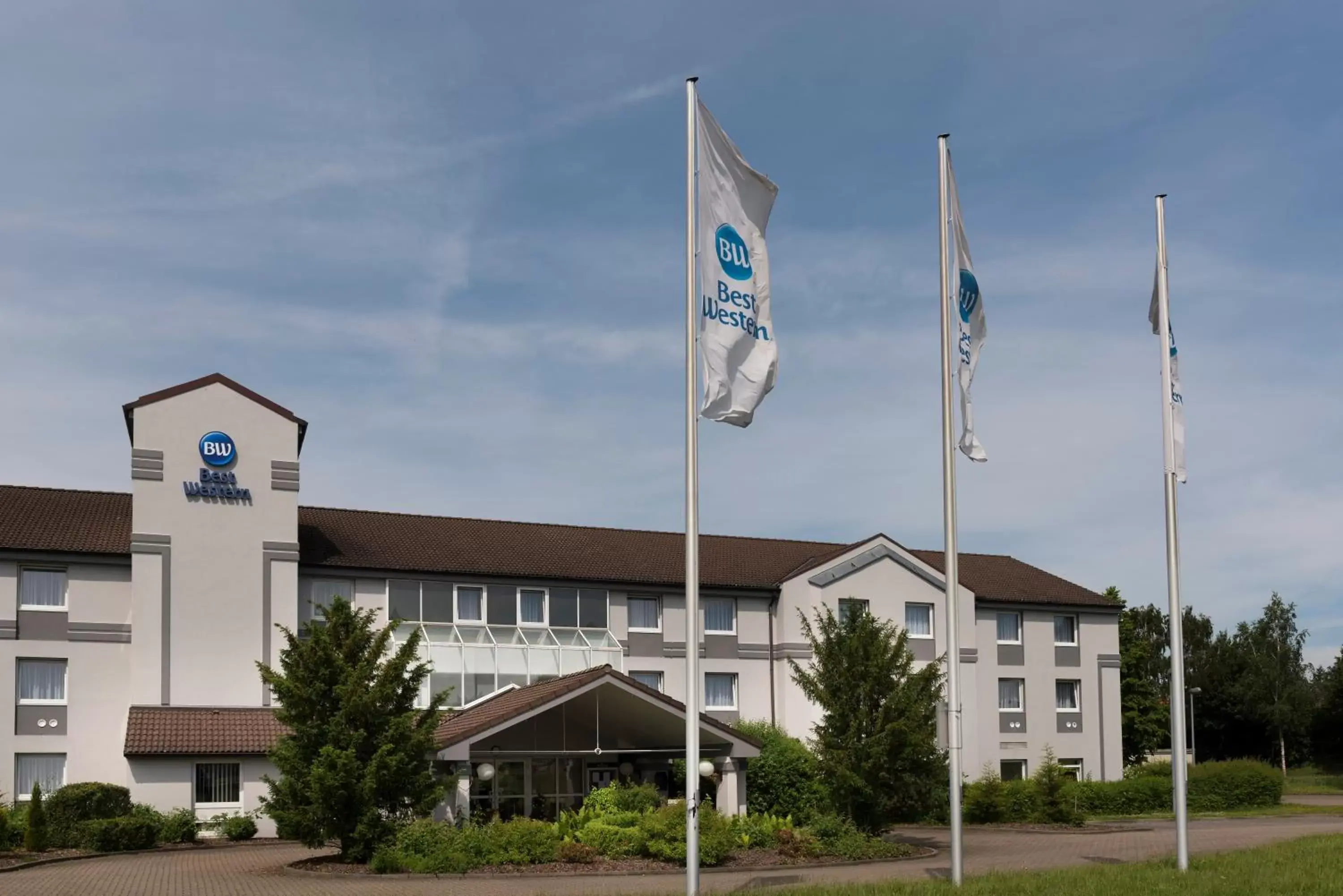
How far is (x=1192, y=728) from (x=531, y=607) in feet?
169

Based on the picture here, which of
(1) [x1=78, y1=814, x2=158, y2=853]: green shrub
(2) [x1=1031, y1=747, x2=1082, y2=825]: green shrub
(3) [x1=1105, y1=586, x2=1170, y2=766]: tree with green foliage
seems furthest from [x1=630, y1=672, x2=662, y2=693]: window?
(3) [x1=1105, y1=586, x2=1170, y2=766]: tree with green foliage

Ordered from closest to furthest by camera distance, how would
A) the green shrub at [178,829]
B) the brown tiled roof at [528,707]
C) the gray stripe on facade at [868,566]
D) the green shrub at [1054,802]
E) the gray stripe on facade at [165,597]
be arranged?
the brown tiled roof at [528,707] → the green shrub at [178,829] → the gray stripe on facade at [165,597] → the green shrub at [1054,802] → the gray stripe on facade at [868,566]

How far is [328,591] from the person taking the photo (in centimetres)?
4178

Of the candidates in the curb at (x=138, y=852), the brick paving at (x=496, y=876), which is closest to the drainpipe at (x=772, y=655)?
the brick paving at (x=496, y=876)

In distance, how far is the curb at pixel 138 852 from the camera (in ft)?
89.4

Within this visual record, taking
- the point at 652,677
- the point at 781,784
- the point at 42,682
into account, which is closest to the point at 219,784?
the point at 42,682

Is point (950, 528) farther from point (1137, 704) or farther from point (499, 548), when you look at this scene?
point (1137, 704)

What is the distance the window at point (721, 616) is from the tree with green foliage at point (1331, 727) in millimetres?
49096

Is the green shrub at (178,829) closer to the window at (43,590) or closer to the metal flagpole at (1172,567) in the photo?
the window at (43,590)

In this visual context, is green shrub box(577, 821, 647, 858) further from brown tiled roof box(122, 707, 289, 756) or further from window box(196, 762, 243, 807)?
window box(196, 762, 243, 807)

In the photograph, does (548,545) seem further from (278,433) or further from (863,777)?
(863,777)

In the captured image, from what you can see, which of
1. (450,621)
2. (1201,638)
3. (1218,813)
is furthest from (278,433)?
(1201,638)

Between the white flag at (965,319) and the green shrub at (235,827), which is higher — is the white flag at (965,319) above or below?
above

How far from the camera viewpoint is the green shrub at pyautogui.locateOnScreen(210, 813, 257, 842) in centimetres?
3547
